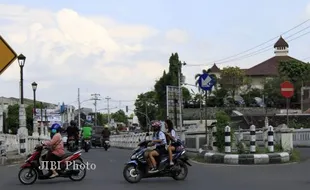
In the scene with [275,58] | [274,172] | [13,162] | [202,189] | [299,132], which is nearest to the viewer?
[202,189]

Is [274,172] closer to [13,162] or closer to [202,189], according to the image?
[202,189]

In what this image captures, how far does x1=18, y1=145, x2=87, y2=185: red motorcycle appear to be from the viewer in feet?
46.4

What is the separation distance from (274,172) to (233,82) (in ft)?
250

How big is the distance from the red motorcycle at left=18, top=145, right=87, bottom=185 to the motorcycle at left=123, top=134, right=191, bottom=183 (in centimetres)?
149

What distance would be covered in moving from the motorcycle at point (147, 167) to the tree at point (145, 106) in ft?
323

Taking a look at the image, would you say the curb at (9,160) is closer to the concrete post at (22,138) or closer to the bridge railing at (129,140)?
the concrete post at (22,138)

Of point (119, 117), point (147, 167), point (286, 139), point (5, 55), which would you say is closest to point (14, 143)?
point (286, 139)

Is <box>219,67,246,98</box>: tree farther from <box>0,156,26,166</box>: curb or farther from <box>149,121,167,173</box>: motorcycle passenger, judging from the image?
<box>149,121,167,173</box>: motorcycle passenger

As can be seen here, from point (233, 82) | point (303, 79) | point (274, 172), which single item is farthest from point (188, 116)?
point (274, 172)

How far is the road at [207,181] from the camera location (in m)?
12.8

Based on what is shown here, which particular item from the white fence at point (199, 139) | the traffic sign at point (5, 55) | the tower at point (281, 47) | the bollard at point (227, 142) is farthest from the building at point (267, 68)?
the traffic sign at point (5, 55)

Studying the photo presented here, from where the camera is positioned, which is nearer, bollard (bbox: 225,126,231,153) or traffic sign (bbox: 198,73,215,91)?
bollard (bbox: 225,126,231,153)

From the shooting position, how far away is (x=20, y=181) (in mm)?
14180

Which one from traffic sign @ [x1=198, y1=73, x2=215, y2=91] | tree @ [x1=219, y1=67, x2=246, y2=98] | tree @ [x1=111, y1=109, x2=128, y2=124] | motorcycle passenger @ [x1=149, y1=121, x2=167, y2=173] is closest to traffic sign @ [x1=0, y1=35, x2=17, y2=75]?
motorcycle passenger @ [x1=149, y1=121, x2=167, y2=173]
